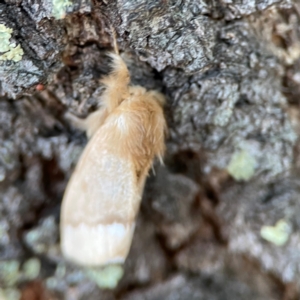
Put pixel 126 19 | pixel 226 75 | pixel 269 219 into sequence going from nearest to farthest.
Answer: pixel 126 19 < pixel 226 75 < pixel 269 219

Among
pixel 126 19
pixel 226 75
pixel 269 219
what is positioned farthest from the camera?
pixel 269 219

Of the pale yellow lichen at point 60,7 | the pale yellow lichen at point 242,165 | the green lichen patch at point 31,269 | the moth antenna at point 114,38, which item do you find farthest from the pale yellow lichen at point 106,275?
the pale yellow lichen at point 60,7

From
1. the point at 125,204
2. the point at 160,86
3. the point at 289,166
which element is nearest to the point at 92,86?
the point at 160,86

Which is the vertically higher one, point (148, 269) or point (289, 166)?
point (289, 166)

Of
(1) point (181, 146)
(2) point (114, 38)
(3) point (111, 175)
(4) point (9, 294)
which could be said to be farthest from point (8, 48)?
(4) point (9, 294)

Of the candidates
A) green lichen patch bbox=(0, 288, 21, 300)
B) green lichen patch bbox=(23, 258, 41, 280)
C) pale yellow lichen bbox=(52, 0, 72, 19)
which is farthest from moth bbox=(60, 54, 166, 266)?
pale yellow lichen bbox=(52, 0, 72, 19)

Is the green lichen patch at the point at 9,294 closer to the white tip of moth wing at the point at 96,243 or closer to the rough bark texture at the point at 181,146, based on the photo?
the rough bark texture at the point at 181,146

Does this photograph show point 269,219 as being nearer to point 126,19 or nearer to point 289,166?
point 289,166
